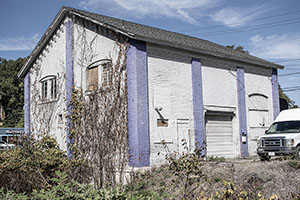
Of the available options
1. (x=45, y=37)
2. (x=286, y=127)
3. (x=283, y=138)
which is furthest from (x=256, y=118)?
(x=45, y=37)

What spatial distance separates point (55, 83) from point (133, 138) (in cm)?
670

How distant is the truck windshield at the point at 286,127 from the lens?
14.5 m

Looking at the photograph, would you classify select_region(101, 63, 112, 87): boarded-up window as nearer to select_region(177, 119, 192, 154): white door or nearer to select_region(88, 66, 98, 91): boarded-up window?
select_region(88, 66, 98, 91): boarded-up window

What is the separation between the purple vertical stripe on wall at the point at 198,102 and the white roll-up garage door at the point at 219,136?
1130mm

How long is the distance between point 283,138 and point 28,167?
10.0 metres

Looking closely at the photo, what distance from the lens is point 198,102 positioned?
1534 centimetres

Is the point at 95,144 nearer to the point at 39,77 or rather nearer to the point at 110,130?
the point at 110,130

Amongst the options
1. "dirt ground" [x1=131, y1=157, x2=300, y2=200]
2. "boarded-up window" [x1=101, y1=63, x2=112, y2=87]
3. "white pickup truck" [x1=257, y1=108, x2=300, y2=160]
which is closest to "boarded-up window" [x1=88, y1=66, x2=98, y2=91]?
"boarded-up window" [x1=101, y1=63, x2=112, y2=87]

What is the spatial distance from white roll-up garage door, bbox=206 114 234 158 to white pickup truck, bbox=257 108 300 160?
2382 mm

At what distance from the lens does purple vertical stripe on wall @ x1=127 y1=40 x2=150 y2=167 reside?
12562 mm

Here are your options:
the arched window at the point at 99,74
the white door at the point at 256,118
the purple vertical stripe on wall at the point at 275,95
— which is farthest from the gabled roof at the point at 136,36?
the white door at the point at 256,118

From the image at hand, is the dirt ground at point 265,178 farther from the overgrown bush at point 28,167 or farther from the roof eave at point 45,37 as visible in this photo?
the roof eave at point 45,37

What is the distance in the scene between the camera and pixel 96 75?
14.8 m

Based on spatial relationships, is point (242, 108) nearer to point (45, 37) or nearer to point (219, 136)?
point (219, 136)
